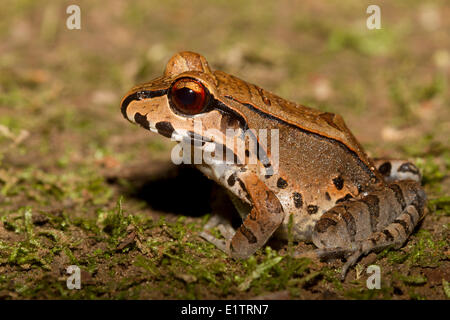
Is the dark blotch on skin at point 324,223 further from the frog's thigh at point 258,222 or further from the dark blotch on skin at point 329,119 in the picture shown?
the dark blotch on skin at point 329,119

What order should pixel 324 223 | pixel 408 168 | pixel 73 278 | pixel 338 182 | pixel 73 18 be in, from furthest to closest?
pixel 73 18
pixel 408 168
pixel 338 182
pixel 324 223
pixel 73 278

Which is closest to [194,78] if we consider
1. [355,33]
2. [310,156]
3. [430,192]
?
[310,156]

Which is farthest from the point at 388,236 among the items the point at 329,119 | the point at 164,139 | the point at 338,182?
the point at 164,139

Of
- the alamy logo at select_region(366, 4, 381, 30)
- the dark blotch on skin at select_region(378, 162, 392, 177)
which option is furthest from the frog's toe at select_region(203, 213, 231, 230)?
the alamy logo at select_region(366, 4, 381, 30)

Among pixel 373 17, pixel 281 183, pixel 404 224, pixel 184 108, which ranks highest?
pixel 373 17

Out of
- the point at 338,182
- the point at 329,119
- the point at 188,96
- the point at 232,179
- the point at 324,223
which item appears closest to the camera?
the point at 188,96

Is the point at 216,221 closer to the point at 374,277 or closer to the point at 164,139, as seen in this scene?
the point at 374,277

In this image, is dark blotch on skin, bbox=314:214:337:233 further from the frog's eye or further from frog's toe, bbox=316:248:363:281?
the frog's eye

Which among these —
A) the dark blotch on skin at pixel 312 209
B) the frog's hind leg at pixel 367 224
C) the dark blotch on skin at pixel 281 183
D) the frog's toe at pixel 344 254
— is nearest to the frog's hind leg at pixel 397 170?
the frog's hind leg at pixel 367 224
